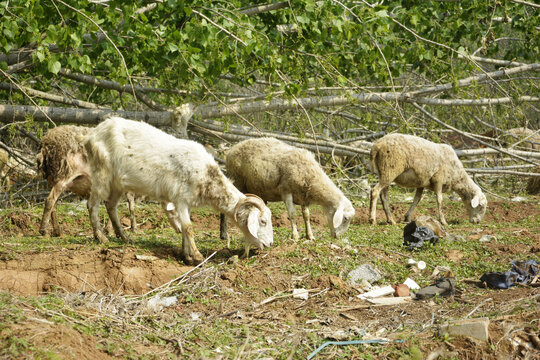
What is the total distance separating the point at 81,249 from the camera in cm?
708

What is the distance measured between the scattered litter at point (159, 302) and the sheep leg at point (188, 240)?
1.03 m

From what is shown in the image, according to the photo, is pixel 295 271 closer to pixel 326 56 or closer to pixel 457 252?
pixel 457 252

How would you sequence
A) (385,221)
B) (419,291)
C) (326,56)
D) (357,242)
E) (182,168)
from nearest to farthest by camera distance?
(419,291)
(182,168)
(357,242)
(326,56)
(385,221)

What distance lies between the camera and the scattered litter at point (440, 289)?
6.68 m

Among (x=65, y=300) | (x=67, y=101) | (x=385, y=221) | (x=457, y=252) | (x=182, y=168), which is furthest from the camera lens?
(x=385, y=221)

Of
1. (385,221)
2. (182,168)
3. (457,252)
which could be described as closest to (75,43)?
(182,168)

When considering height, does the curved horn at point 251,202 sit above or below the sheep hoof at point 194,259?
above

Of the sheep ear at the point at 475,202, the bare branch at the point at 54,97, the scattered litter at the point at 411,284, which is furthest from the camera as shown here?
the sheep ear at the point at 475,202

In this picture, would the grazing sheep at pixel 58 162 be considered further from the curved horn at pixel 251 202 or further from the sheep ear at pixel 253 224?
the sheep ear at pixel 253 224

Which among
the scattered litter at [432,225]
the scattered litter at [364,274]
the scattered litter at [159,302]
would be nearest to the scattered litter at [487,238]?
the scattered litter at [432,225]

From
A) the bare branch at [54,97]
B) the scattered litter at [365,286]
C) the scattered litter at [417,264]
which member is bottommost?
the scattered litter at [365,286]

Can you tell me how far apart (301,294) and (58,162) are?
179 inches

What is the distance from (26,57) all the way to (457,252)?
7.15 metres

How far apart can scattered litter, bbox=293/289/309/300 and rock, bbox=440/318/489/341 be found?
5.09 ft
